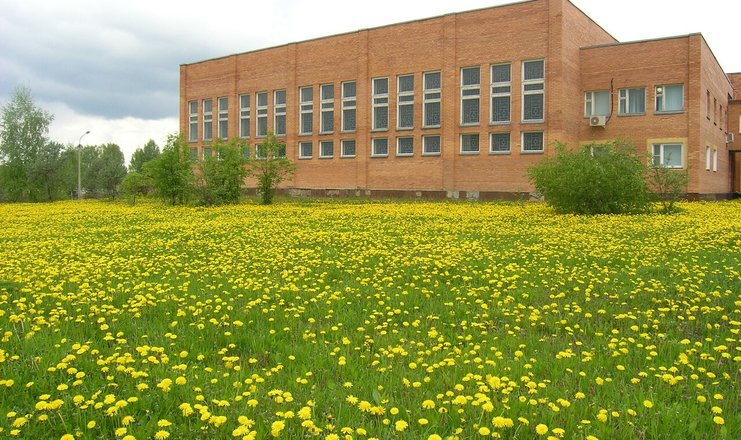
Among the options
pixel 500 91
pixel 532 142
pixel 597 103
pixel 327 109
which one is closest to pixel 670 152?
pixel 597 103

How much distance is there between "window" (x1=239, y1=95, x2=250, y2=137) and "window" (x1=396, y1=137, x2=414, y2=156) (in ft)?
45.5

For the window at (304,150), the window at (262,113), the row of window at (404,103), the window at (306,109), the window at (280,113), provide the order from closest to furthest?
1. the row of window at (404,103)
2. the window at (306,109)
3. the window at (304,150)
4. the window at (280,113)
5. the window at (262,113)

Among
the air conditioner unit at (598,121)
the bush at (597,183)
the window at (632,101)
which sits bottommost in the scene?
the bush at (597,183)

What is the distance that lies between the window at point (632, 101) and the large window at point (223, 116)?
29195 millimetres

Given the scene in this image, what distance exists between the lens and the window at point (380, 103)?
38.4 meters

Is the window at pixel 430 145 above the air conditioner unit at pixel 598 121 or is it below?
below

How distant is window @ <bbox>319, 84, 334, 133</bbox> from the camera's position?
40956mm

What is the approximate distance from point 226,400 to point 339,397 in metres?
0.71

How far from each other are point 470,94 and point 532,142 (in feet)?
15.8

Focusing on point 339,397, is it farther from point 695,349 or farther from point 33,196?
point 33,196

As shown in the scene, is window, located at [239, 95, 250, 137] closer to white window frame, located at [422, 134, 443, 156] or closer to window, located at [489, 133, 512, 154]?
white window frame, located at [422, 134, 443, 156]

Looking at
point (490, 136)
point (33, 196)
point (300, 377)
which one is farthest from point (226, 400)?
point (33, 196)

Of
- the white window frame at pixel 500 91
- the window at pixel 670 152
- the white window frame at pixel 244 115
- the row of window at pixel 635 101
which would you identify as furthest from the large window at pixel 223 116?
the window at pixel 670 152

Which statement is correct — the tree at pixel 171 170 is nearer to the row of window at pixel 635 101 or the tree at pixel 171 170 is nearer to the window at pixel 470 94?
the window at pixel 470 94
